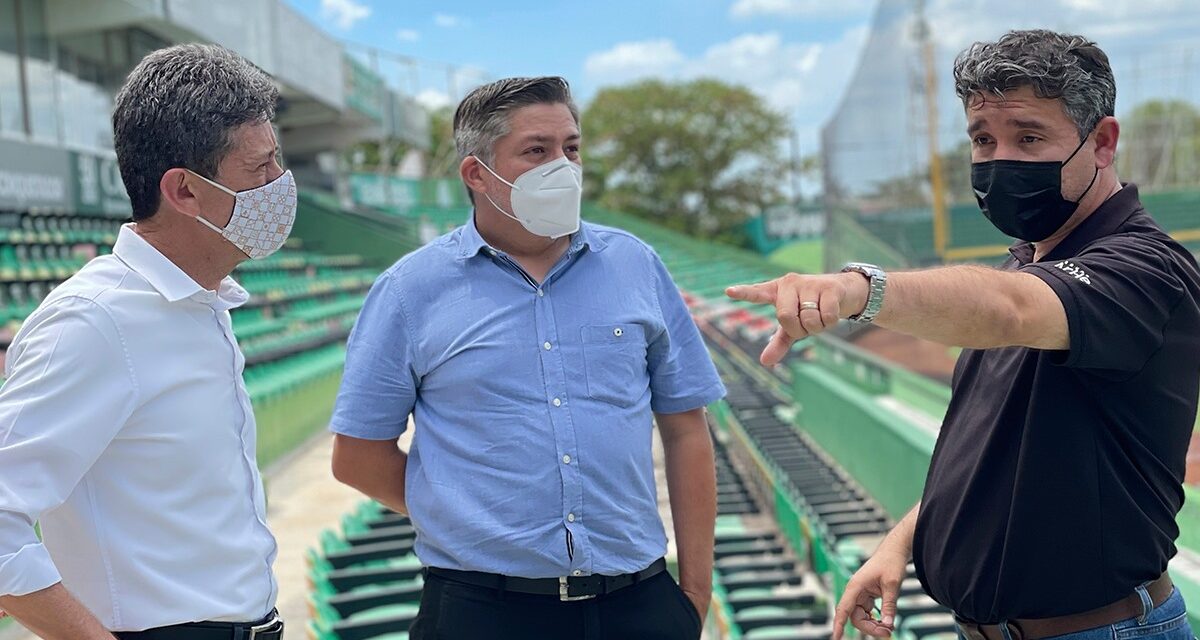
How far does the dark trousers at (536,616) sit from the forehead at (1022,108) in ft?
3.63

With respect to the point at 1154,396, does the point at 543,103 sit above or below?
above

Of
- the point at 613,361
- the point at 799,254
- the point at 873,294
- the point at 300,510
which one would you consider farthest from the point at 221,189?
the point at 799,254

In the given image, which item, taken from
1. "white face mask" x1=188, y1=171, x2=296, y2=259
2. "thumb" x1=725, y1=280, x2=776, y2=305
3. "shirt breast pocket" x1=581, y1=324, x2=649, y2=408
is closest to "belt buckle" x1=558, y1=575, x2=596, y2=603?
"shirt breast pocket" x1=581, y1=324, x2=649, y2=408

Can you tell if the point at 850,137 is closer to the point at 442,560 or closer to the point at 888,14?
the point at 888,14

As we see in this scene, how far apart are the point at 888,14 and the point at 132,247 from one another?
383 inches

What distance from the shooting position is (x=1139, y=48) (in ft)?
30.9

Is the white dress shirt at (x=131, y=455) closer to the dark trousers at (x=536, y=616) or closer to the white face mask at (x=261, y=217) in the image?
the white face mask at (x=261, y=217)

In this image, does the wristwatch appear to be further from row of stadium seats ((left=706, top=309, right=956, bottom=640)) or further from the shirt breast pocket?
row of stadium seats ((left=706, top=309, right=956, bottom=640))

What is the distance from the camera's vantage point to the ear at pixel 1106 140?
1.69 meters

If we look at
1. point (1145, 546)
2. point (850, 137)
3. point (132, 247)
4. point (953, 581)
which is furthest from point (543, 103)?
point (850, 137)

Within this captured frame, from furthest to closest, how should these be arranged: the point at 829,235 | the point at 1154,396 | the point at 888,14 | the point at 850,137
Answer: the point at 829,235 < the point at 850,137 < the point at 888,14 < the point at 1154,396

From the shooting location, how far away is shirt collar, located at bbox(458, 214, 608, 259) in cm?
221

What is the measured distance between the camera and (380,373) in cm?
217

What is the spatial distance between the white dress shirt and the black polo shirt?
1.19m
